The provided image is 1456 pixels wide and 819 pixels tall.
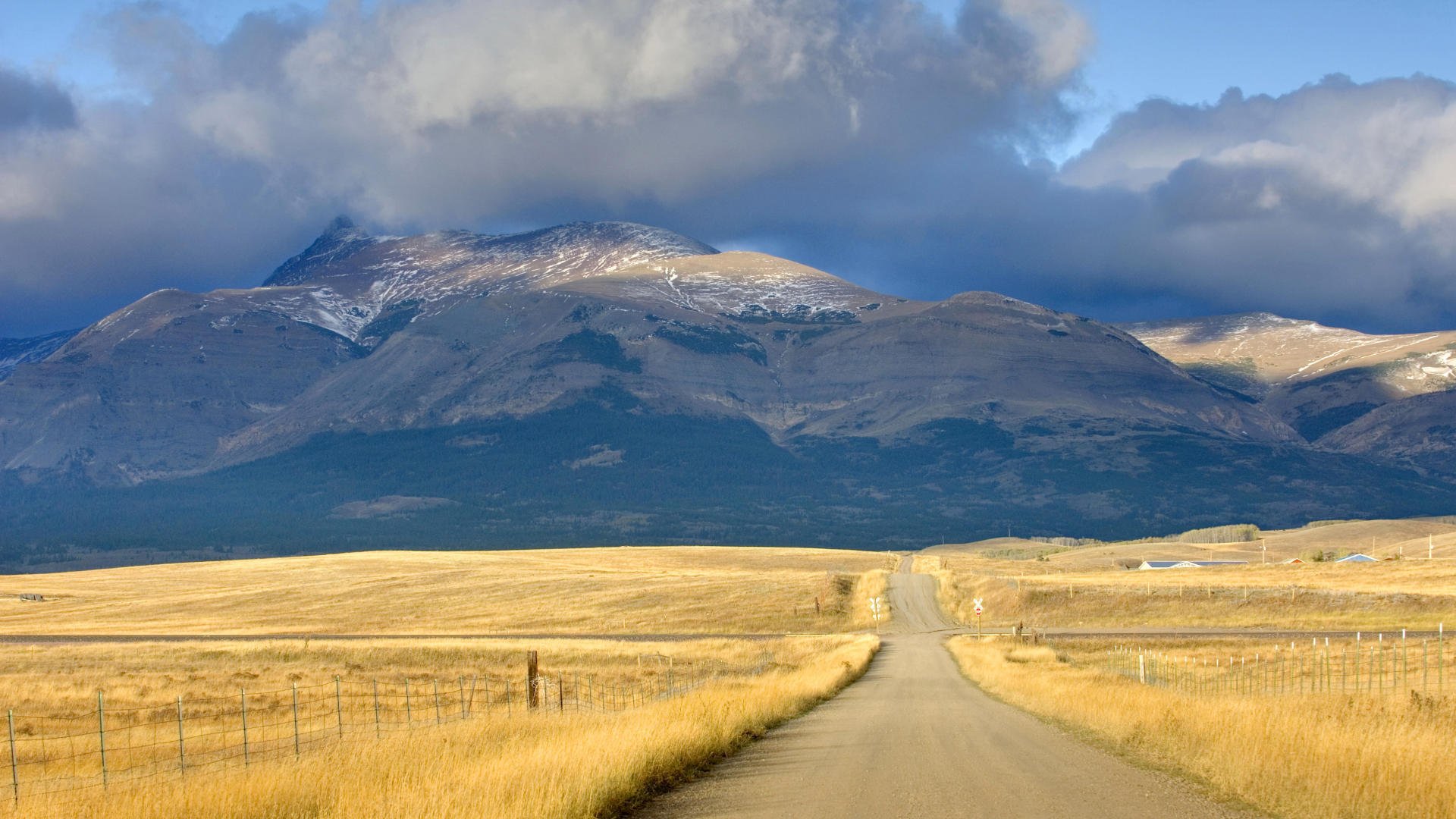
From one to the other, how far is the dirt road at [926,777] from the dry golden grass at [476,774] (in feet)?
2.18

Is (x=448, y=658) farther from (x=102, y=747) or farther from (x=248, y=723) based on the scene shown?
(x=102, y=747)

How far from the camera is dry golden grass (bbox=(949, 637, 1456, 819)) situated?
→ 14.1 meters

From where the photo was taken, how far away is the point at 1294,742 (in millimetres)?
17047

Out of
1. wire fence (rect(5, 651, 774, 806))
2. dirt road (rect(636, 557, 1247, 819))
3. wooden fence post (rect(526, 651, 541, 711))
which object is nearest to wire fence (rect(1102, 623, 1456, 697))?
dirt road (rect(636, 557, 1247, 819))

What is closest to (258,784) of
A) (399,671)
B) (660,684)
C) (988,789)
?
(988,789)

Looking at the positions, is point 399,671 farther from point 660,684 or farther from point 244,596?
point 244,596

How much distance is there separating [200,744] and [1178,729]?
1985 centimetres

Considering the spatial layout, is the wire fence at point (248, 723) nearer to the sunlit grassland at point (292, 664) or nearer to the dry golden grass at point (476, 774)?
the sunlit grassland at point (292, 664)

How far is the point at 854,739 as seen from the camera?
22.4 m

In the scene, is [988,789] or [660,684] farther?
[660,684]

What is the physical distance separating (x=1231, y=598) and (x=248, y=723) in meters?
62.8

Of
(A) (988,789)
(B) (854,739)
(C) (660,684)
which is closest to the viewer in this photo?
(A) (988,789)

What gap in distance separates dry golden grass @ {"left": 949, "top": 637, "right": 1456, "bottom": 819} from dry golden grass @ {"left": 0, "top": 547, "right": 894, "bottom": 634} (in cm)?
5420

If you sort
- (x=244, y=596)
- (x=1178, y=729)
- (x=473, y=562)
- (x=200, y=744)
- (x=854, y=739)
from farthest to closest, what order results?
(x=473, y=562) → (x=244, y=596) → (x=200, y=744) → (x=854, y=739) → (x=1178, y=729)
